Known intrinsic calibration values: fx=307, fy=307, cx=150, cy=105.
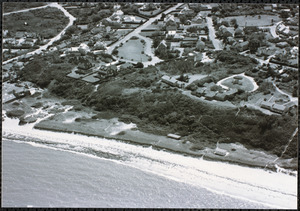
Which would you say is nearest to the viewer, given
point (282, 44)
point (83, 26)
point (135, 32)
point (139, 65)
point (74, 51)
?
point (139, 65)

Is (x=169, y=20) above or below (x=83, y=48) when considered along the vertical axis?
above

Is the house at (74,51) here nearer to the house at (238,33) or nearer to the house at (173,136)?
the house at (173,136)

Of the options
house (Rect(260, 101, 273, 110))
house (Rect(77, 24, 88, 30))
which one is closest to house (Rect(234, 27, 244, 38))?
house (Rect(260, 101, 273, 110))

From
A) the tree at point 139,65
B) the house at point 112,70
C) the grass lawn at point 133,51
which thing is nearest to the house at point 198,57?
the grass lawn at point 133,51

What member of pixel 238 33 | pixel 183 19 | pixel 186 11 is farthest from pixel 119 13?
pixel 238 33

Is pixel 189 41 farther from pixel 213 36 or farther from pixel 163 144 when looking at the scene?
pixel 163 144

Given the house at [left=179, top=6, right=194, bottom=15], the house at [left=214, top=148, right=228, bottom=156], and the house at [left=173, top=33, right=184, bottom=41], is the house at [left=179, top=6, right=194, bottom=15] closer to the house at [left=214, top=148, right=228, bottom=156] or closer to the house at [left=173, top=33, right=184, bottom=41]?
the house at [left=173, top=33, right=184, bottom=41]
